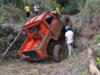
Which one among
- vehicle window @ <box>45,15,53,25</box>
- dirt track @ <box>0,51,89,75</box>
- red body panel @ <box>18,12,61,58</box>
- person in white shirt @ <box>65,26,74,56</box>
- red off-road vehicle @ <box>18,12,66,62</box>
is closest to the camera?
dirt track @ <box>0,51,89,75</box>

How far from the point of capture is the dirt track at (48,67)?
540 inches

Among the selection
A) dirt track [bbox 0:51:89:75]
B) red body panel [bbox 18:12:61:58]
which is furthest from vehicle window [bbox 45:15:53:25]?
dirt track [bbox 0:51:89:75]

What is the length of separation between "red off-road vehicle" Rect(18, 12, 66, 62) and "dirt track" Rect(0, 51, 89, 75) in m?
0.58

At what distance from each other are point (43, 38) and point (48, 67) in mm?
1749

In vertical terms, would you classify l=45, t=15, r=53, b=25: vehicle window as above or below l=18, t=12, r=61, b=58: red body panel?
above

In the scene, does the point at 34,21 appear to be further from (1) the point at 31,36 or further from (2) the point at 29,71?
(2) the point at 29,71

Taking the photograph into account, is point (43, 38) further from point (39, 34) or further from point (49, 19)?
point (49, 19)

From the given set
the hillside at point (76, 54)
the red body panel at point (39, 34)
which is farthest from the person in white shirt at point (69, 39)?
the red body panel at point (39, 34)

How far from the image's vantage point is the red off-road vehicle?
16906 millimetres

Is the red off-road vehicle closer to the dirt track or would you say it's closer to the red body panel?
the red body panel

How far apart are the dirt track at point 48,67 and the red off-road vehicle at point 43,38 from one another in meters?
0.58

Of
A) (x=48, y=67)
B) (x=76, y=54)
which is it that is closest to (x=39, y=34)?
(x=48, y=67)

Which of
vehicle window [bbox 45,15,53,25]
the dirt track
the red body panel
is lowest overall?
the dirt track

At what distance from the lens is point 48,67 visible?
1606 centimetres
